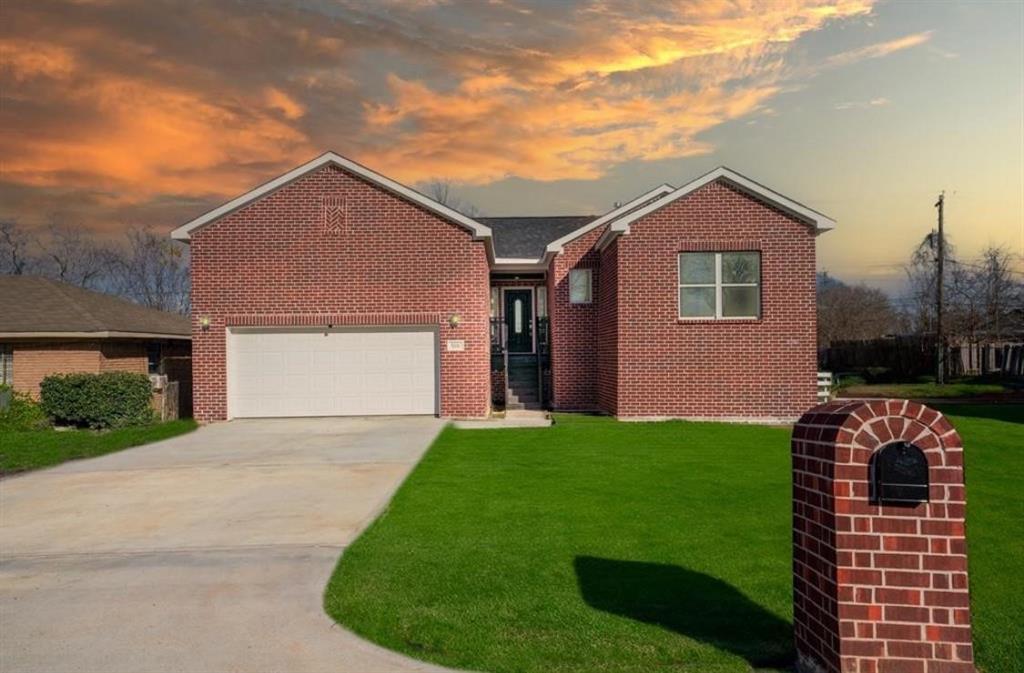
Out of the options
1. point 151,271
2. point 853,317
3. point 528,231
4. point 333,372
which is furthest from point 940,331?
point 151,271

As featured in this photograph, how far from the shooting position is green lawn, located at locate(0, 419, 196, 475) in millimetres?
13758

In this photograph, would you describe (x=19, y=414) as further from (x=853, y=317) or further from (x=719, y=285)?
(x=853, y=317)

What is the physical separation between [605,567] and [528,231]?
19.9 meters

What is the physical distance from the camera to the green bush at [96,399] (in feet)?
60.0

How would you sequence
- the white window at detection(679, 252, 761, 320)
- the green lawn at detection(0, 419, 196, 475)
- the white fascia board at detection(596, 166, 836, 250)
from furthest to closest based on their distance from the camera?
the white window at detection(679, 252, 761, 320)
the white fascia board at detection(596, 166, 836, 250)
the green lawn at detection(0, 419, 196, 475)

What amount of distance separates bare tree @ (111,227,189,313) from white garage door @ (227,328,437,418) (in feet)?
129

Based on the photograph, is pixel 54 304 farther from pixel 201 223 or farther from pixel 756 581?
pixel 756 581

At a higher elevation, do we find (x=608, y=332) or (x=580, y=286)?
(x=580, y=286)

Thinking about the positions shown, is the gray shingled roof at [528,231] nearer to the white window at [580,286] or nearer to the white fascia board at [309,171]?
the white window at [580,286]

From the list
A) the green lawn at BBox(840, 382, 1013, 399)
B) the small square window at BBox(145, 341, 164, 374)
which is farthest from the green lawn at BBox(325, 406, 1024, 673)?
the green lawn at BBox(840, 382, 1013, 399)

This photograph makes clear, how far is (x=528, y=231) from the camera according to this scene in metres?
25.6

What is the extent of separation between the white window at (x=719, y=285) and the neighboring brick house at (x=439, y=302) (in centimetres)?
3

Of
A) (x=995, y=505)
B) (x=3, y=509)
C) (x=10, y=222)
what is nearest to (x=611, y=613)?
(x=995, y=505)

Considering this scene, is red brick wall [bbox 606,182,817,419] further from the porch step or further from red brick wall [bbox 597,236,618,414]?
the porch step
